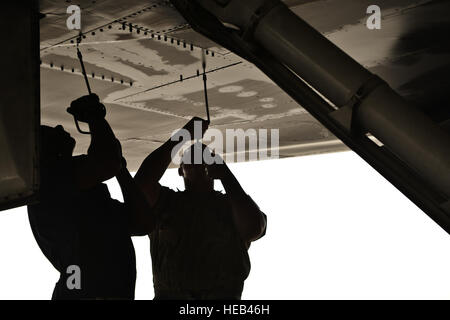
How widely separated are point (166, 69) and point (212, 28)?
192 centimetres

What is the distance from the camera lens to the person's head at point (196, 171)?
4.67 metres

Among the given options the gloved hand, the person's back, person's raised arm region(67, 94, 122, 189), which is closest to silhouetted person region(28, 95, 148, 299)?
person's raised arm region(67, 94, 122, 189)

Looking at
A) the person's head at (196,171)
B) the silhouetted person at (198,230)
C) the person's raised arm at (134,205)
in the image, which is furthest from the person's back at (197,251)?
the person's raised arm at (134,205)

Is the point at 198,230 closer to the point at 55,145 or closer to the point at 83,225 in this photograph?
the point at 83,225

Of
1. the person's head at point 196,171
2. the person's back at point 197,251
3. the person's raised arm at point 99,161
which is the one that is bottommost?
the person's back at point 197,251

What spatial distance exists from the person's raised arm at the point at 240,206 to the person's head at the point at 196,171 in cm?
8

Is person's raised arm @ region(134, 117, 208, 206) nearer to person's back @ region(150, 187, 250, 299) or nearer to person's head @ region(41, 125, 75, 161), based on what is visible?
person's back @ region(150, 187, 250, 299)

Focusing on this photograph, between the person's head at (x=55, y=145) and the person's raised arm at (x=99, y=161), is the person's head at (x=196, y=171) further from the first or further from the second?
the person's head at (x=55, y=145)

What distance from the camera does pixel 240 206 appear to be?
4574mm

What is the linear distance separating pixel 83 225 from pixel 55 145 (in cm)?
54

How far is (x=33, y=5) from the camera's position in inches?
150

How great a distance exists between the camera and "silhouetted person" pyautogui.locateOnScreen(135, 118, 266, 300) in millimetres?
4418

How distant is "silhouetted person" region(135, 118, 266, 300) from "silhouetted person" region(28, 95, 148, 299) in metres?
0.64
